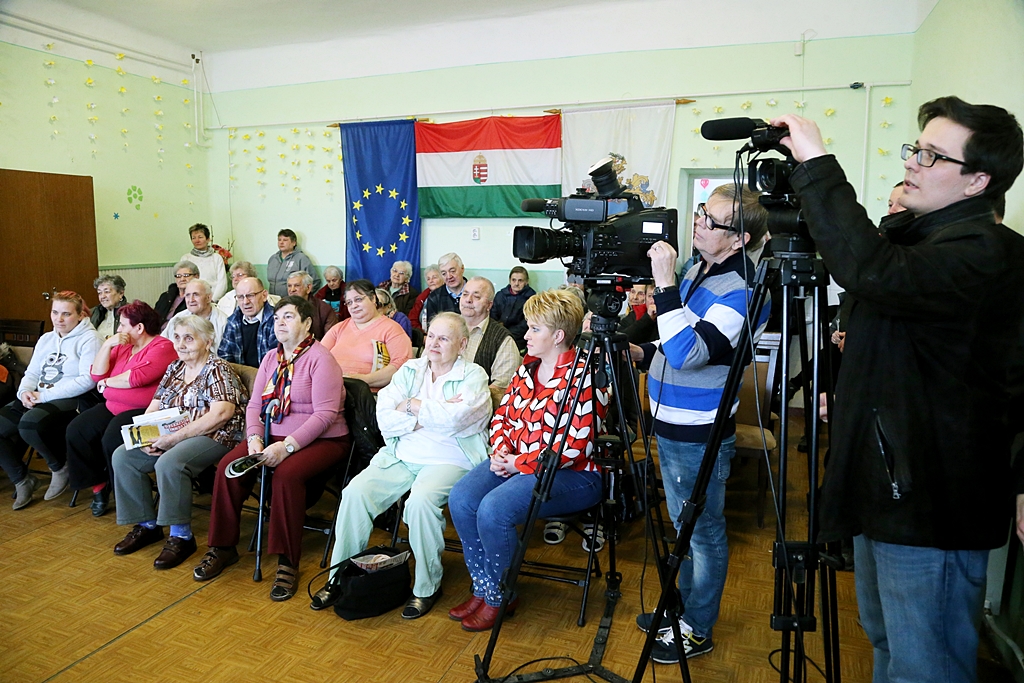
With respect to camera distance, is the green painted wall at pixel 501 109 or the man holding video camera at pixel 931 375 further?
the green painted wall at pixel 501 109

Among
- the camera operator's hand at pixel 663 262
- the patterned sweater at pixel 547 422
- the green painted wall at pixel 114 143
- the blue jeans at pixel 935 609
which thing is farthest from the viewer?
the green painted wall at pixel 114 143

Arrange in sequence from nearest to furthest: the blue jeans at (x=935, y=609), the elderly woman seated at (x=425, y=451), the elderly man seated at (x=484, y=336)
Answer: the blue jeans at (x=935, y=609), the elderly woman seated at (x=425, y=451), the elderly man seated at (x=484, y=336)

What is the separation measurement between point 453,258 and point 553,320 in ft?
11.9

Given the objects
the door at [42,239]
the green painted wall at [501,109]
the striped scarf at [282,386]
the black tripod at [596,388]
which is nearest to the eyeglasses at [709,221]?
the black tripod at [596,388]

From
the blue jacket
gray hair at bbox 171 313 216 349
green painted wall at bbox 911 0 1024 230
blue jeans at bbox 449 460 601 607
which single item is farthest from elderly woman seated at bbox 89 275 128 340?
green painted wall at bbox 911 0 1024 230

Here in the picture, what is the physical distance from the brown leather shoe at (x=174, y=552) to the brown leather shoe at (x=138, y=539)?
5.7 inches

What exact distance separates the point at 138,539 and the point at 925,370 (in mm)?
3239

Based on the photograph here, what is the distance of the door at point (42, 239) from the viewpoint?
6.15 m

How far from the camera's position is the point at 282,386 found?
314cm

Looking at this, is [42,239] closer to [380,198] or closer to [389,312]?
[380,198]

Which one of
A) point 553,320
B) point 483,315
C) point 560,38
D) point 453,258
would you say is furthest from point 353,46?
point 553,320

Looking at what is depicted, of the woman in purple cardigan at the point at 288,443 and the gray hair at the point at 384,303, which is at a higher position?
the gray hair at the point at 384,303

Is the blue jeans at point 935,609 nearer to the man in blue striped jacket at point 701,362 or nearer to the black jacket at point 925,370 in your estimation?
the black jacket at point 925,370

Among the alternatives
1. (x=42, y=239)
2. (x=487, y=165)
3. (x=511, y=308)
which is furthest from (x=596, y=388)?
(x=42, y=239)
